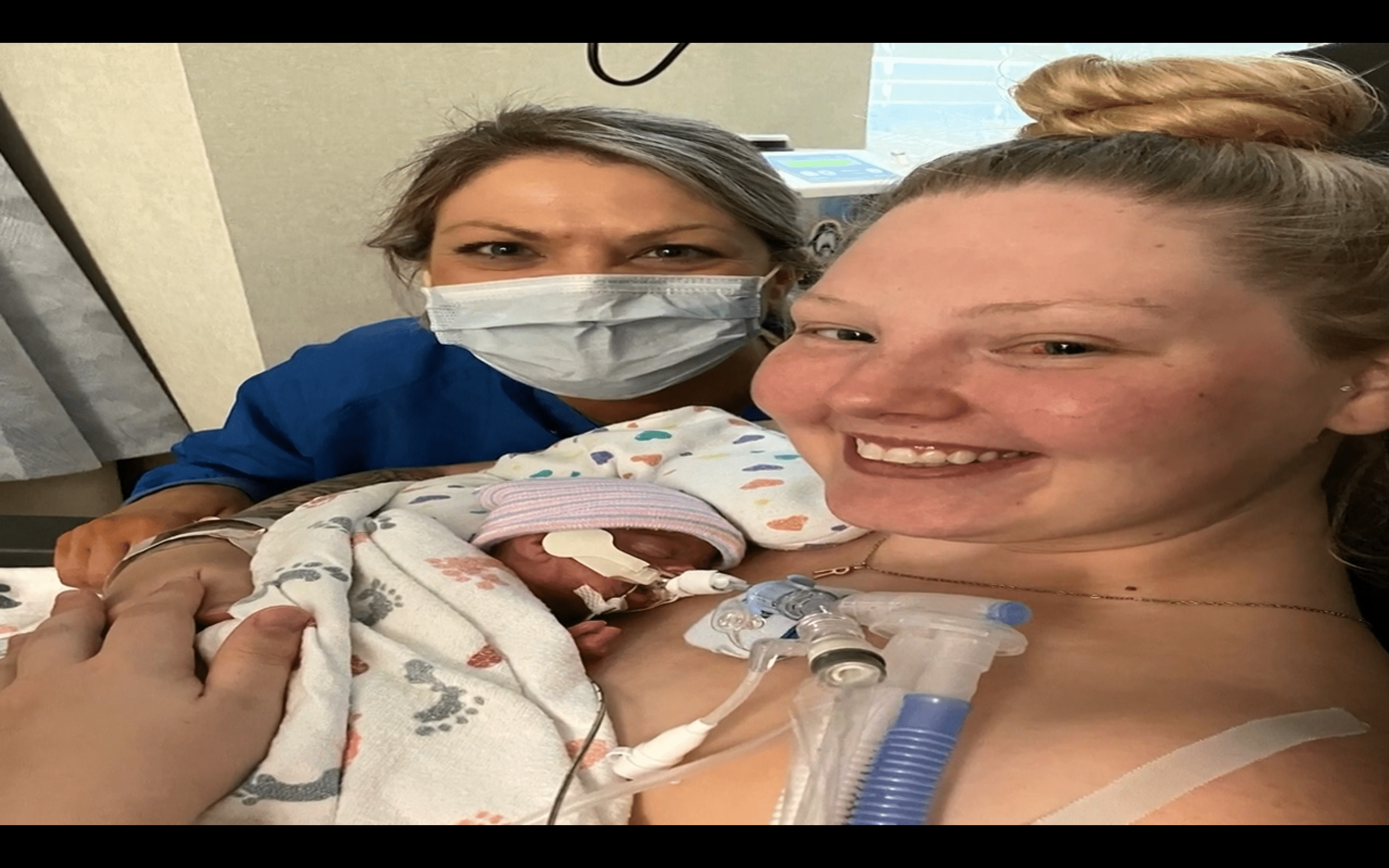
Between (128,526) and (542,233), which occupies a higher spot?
(542,233)

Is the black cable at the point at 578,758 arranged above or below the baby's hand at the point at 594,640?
above

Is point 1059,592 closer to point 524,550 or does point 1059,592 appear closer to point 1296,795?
point 1296,795

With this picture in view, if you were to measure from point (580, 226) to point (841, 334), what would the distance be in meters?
0.60

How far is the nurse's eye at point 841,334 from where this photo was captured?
31.1 inches

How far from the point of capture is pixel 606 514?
3.02ft

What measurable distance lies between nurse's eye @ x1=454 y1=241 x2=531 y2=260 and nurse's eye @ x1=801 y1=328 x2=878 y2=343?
2.14ft

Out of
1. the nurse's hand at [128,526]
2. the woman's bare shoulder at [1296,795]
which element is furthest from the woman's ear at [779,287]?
the woman's bare shoulder at [1296,795]

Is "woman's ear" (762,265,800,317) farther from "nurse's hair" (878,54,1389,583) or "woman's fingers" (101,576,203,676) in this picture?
"woman's fingers" (101,576,203,676)

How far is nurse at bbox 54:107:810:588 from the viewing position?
4.32 ft

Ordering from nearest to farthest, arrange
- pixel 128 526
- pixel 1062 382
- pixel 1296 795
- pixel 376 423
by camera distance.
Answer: pixel 1296 795
pixel 1062 382
pixel 128 526
pixel 376 423

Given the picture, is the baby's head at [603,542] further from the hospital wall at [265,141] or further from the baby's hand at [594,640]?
the hospital wall at [265,141]

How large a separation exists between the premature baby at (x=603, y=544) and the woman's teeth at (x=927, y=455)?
210mm

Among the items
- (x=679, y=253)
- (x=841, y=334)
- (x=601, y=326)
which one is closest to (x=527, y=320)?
(x=601, y=326)

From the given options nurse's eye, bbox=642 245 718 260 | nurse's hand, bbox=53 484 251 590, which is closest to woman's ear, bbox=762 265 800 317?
nurse's eye, bbox=642 245 718 260
